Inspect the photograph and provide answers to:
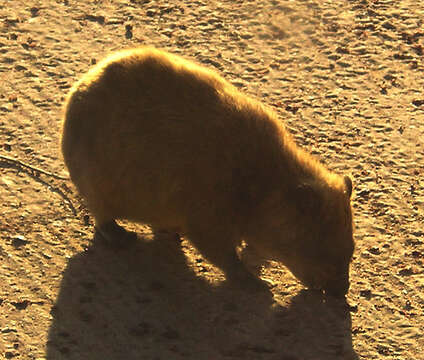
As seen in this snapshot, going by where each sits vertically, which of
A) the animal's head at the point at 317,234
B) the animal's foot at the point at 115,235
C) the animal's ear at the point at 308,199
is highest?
the animal's ear at the point at 308,199

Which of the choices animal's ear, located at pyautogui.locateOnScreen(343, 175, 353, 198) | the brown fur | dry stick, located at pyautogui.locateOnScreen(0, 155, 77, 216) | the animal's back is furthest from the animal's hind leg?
dry stick, located at pyautogui.locateOnScreen(0, 155, 77, 216)

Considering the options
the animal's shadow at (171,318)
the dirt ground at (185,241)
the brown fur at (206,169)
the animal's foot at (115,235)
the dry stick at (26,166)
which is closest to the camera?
the animal's shadow at (171,318)

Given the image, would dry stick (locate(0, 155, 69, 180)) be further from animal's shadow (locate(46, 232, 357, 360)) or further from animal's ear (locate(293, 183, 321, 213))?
animal's ear (locate(293, 183, 321, 213))

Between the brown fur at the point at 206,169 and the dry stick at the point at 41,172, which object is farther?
the dry stick at the point at 41,172

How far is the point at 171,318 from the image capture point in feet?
19.2

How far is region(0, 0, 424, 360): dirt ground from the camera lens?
573cm

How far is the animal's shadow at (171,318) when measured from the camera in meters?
5.59

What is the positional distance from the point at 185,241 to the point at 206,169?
3.12ft

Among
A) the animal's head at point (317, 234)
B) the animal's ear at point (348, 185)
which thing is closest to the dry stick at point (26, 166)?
the animal's head at point (317, 234)

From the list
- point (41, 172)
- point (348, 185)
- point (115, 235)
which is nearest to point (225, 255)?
point (115, 235)

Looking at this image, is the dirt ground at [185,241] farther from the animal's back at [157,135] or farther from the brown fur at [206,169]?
the animal's back at [157,135]

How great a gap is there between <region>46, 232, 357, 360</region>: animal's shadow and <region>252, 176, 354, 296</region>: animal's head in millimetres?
246

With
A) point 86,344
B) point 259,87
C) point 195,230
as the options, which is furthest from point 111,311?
point 259,87

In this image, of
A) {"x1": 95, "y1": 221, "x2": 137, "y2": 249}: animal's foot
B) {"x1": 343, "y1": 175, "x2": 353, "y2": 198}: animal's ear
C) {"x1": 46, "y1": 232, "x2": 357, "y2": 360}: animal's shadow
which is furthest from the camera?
{"x1": 95, "y1": 221, "x2": 137, "y2": 249}: animal's foot
